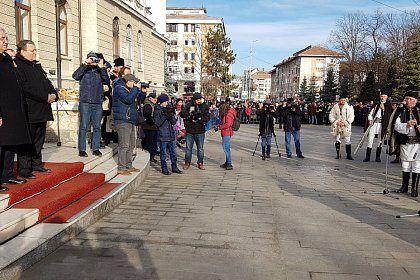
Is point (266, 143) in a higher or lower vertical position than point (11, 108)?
lower

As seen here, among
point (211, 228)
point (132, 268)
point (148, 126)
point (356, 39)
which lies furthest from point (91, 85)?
point (356, 39)

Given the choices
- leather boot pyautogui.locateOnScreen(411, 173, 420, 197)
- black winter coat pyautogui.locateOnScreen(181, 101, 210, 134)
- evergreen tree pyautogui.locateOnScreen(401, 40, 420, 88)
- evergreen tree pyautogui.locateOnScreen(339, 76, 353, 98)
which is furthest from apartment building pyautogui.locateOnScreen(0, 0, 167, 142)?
evergreen tree pyautogui.locateOnScreen(339, 76, 353, 98)

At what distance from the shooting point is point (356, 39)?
53094mm

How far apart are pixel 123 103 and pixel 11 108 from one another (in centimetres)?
249

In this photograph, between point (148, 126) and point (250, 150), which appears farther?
point (250, 150)

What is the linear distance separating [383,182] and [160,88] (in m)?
29.4

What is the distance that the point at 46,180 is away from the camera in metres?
5.29

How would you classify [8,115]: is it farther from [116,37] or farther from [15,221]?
[116,37]

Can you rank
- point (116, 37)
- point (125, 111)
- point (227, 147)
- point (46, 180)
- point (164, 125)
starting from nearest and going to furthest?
1. point (46, 180)
2. point (125, 111)
3. point (164, 125)
4. point (227, 147)
5. point (116, 37)

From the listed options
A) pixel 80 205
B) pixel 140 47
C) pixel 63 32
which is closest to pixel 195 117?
pixel 80 205

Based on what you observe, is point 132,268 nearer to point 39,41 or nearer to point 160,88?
point 39,41

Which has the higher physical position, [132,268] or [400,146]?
[400,146]

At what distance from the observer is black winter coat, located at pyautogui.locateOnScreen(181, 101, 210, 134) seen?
9.34 metres

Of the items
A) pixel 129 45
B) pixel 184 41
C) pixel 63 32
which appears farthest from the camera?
pixel 184 41
